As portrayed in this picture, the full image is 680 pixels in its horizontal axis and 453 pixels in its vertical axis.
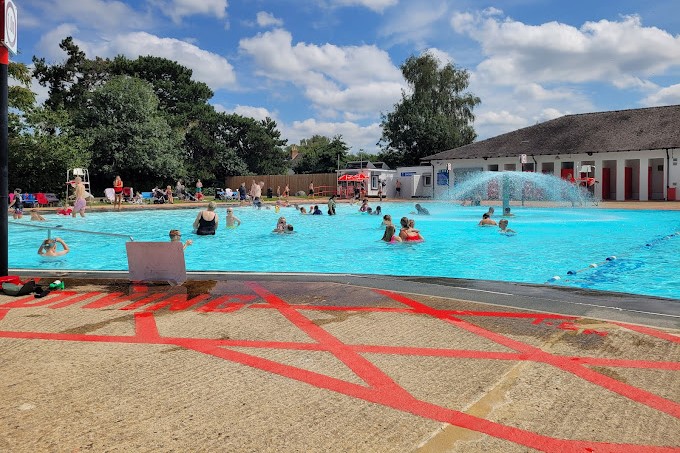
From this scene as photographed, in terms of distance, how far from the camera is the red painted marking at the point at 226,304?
572 centimetres

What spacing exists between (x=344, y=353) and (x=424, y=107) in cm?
5674

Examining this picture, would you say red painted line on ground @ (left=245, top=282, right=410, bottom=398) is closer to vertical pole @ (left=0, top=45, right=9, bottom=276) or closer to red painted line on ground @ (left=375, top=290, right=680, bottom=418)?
red painted line on ground @ (left=375, top=290, right=680, bottom=418)

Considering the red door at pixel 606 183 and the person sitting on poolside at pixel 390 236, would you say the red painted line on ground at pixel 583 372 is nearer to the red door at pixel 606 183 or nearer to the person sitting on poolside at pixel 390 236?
the person sitting on poolside at pixel 390 236

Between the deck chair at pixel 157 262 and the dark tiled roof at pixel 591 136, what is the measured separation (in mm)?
35482

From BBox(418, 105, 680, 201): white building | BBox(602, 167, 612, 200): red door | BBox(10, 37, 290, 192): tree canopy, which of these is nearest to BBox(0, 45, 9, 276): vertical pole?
BBox(10, 37, 290, 192): tree canopy

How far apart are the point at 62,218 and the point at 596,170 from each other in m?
33.1

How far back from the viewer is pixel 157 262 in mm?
7348

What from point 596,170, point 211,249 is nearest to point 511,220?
point 211,249

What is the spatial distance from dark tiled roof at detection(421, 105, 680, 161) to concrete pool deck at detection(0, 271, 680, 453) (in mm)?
34627

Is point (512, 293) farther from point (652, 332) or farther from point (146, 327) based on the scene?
point (146, 327)

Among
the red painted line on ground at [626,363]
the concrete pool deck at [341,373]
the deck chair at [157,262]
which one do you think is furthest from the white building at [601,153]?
the red painted line on ground at [626,363]

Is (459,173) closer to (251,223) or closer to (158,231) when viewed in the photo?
(251,223)

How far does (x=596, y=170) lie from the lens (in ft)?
124

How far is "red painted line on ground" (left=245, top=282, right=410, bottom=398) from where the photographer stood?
3.54 m
